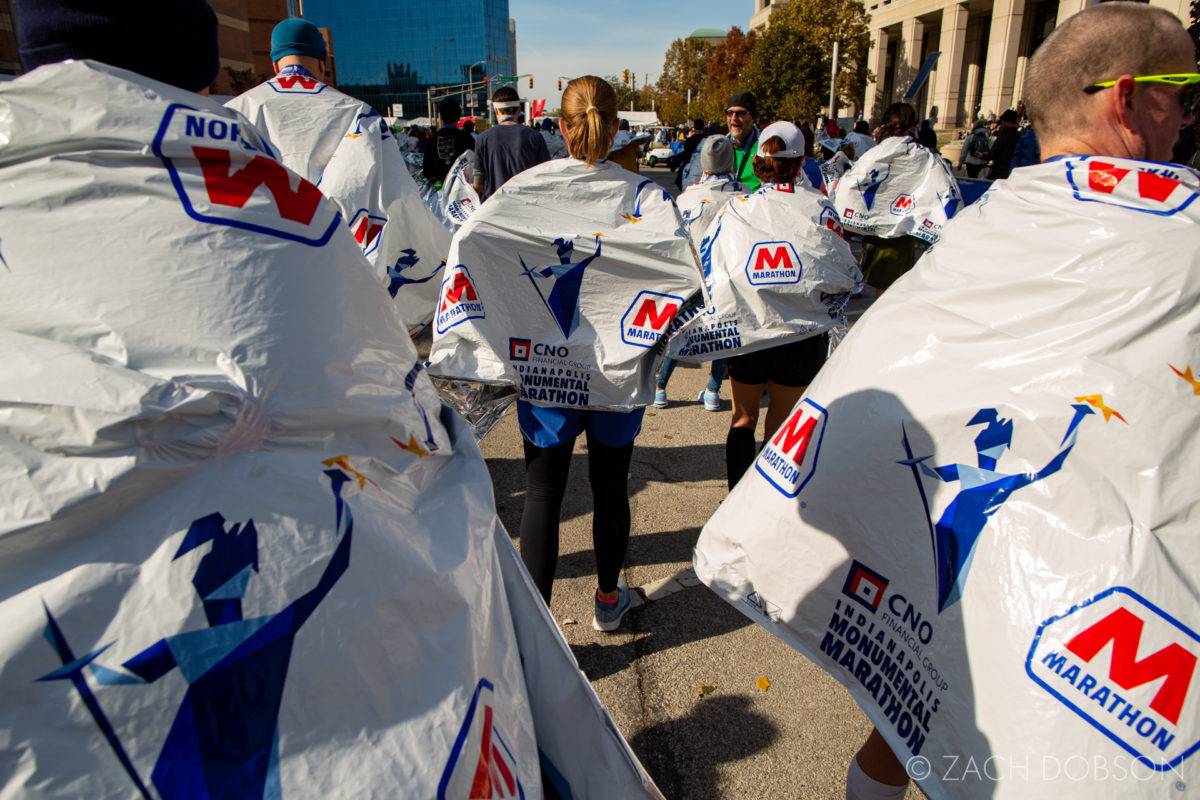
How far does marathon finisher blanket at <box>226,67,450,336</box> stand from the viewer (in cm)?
313

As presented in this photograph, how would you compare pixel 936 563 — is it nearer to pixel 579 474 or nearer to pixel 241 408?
pixel 241 408

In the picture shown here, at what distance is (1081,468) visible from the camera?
118cm

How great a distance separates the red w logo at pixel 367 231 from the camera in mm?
3215

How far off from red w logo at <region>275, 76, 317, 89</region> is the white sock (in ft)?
11.3

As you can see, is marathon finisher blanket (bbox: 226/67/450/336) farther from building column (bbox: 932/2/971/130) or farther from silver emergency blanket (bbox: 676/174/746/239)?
building column (bbox: 932/2/971/130)

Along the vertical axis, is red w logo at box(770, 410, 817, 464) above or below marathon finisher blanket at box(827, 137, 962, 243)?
below

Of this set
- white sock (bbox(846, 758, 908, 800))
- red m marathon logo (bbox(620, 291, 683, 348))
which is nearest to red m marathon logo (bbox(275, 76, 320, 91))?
red m marathon logo (bbox(620, 291, 683, 348))

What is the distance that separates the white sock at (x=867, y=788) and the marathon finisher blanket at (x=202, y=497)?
102 centimetres

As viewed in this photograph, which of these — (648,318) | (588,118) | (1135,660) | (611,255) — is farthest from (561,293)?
(1135,660)

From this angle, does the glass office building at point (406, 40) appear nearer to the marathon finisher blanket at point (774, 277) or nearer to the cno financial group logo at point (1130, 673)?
the marathon finisher blanket at point (774, 277)

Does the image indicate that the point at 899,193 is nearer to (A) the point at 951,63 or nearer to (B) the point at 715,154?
(B) the point at 715,154

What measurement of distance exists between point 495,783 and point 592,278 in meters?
1.83

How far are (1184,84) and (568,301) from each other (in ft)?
5.74

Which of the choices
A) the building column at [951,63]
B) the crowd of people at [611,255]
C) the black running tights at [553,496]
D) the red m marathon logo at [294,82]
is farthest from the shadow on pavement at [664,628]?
the building column at [951,63]
